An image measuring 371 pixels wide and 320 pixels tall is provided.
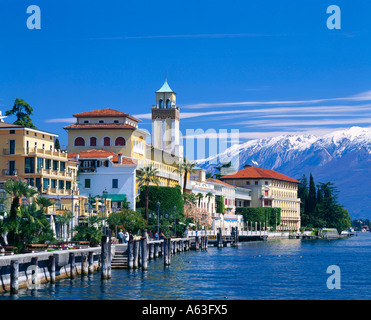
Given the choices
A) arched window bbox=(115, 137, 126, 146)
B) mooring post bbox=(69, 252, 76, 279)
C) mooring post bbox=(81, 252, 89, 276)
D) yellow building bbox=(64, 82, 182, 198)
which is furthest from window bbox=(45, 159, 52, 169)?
mooring post bbox=(69, 252, 76, 279)

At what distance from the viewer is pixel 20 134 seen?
8594 centimetres

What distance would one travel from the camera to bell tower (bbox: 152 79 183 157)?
16816cm

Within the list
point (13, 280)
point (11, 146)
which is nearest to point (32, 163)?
point (11, 146)

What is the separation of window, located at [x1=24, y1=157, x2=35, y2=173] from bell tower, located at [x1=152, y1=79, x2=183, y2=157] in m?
80.8

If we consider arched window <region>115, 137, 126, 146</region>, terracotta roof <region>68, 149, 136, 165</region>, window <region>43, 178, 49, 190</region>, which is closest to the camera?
window <region>43, 178, 49, 190</region>

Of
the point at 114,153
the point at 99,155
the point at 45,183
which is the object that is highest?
the point at 114,153

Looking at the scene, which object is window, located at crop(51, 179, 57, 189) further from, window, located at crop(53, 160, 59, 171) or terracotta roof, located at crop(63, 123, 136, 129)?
terracotta roof, located at crop(63, 123, 136, 129)

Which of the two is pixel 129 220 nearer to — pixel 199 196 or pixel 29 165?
pixel 29 165

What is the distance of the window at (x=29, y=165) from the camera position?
281ft

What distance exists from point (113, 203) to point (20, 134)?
1059 inches

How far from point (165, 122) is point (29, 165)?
86.3m

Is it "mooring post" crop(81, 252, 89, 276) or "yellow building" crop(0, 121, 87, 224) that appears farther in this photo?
"yellow building" crop(0, 121, 87, 224)

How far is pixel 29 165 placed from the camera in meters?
Result: 85.9
